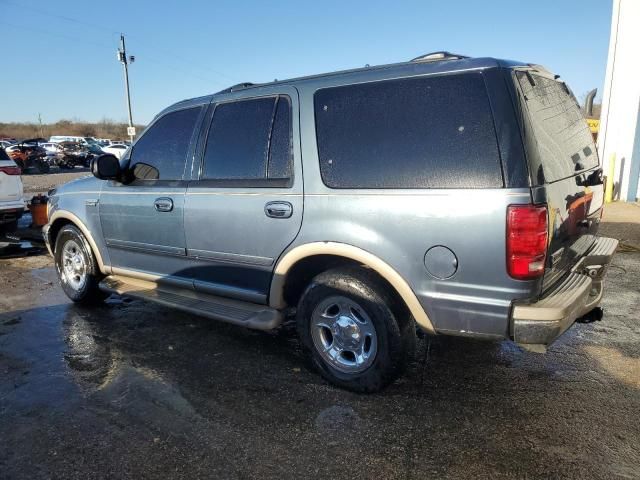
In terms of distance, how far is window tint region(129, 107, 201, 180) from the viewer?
13.1 feet

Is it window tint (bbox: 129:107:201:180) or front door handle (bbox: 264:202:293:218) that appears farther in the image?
window tint (bbox: 129:107:201:180)

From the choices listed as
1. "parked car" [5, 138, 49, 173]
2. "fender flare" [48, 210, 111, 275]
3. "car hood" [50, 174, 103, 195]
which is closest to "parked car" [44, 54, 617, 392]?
"car hood" [50, 174, 103, 195]

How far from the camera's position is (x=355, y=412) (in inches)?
115

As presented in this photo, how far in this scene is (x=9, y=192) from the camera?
25.7ft

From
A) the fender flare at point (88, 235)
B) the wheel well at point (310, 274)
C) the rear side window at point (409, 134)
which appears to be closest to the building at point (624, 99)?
the rear side window at point (409, 134)

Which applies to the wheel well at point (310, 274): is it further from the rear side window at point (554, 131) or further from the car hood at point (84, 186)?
the car hood at point (84, 186)

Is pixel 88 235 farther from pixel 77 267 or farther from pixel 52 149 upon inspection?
pixel 52 149

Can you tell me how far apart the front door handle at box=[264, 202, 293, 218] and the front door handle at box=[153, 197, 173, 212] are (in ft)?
3.35

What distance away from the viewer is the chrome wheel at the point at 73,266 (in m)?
4.97

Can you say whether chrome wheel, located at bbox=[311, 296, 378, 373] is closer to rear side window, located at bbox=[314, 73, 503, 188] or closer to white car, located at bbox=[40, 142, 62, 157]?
rear side window, located at bbox=[314, 73, 503, 188]

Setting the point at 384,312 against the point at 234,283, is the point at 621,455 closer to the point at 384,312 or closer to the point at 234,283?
the point at 384,312

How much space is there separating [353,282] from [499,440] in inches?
46.5

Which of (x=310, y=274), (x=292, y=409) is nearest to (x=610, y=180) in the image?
(x=310, y=274)

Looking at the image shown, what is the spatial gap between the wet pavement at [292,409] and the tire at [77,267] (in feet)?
2.28
